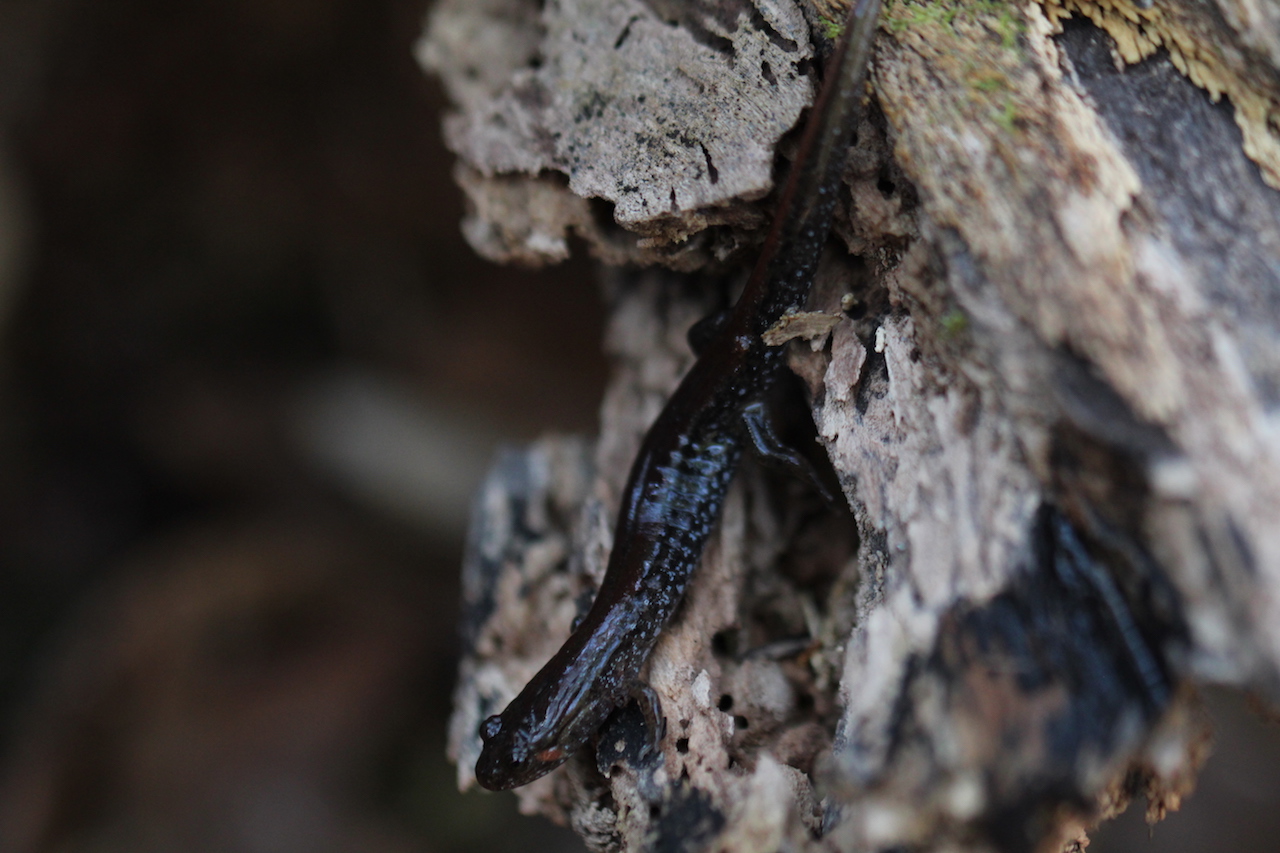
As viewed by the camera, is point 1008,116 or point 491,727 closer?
point 1008,116

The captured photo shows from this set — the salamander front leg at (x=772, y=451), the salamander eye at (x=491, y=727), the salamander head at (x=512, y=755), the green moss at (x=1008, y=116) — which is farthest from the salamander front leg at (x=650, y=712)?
the green moss at (x=1008, y=116)

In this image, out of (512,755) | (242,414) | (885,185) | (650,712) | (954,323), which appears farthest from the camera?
(242,414)

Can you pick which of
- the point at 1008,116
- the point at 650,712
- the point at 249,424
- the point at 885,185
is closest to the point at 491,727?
the point at 650,712

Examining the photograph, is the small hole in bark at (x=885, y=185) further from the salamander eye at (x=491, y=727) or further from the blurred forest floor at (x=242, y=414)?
the blurred forest floor at (x=242, y=414)

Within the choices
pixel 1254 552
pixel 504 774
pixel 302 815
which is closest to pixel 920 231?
pixel 1254 552

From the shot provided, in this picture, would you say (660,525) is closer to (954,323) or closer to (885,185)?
(954,323)

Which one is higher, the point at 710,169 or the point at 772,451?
the point at 710,169

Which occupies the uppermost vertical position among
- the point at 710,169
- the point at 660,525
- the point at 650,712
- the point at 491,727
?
the point at 710,169
